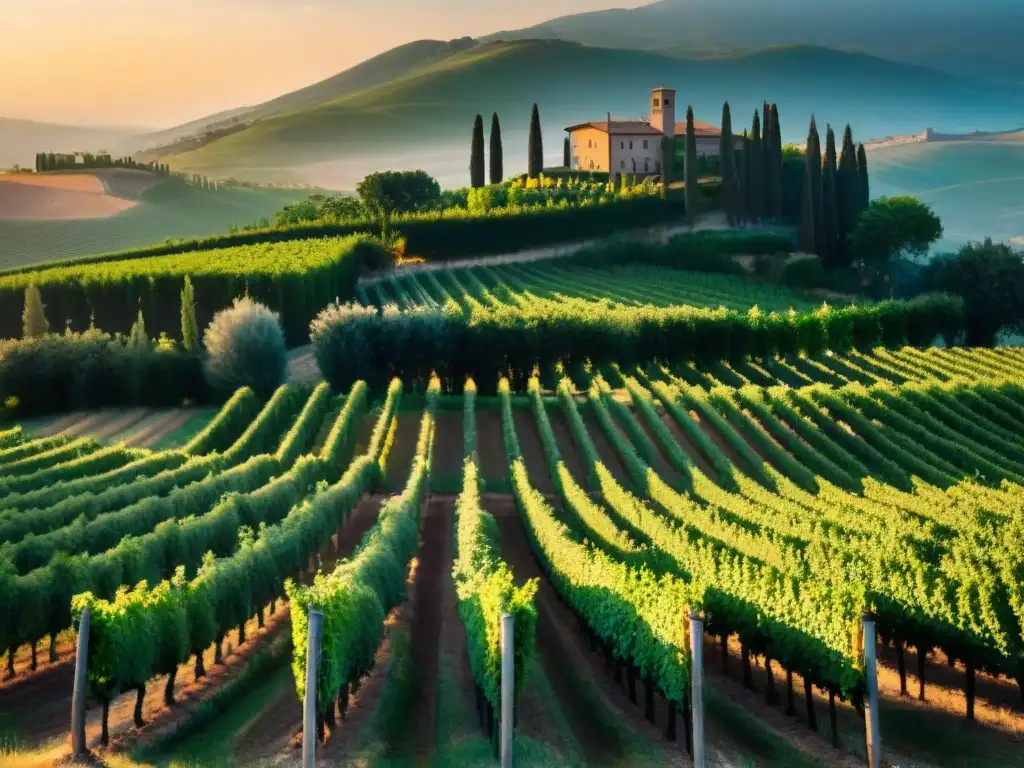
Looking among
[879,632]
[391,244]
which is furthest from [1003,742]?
[391,244]

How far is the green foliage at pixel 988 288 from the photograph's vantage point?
7469 cm

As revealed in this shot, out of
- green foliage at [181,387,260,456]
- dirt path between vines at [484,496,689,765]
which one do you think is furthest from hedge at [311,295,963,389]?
dirt path between vines at [484,496,689,765]

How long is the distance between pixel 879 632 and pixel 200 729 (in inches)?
421

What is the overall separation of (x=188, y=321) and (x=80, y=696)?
32.8 m

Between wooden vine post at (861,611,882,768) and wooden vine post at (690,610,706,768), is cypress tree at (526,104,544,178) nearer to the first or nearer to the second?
wooden vine post at (861,611,882,768)

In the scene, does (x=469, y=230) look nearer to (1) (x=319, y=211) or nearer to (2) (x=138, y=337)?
(1) (x=319, y=211)

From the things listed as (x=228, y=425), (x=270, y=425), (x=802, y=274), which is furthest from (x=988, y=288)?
(x=228, y=425)

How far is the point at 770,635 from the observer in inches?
644

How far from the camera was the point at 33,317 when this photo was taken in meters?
45.4

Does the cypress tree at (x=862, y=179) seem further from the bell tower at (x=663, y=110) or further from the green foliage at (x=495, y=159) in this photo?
the green foliage at (x=495, y=159)

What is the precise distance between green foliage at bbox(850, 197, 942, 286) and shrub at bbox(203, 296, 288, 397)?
5770 centimetres

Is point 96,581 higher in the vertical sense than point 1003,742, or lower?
higher

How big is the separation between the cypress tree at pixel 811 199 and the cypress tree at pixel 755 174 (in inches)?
205

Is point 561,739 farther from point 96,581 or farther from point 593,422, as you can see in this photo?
point 593,422
